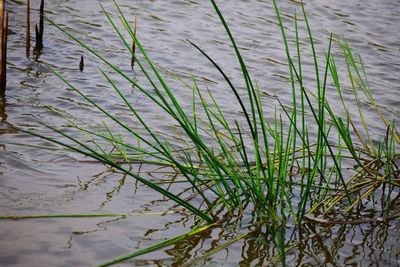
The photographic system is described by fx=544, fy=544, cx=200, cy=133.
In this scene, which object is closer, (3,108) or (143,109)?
(3,108)

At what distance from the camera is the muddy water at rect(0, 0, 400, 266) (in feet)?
7.98

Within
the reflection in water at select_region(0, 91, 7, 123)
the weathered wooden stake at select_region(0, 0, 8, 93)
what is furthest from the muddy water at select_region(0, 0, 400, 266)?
the weathered wooden stake at select_region(0, 0, 8, 93)

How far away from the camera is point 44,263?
2.21m

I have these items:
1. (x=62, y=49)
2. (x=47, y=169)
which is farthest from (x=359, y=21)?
(x=47, y=169)

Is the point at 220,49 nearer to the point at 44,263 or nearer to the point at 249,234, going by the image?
the point at 249,234

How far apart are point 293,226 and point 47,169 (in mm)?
1446

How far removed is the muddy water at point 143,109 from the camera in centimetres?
243

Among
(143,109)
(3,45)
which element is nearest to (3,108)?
(3,45)

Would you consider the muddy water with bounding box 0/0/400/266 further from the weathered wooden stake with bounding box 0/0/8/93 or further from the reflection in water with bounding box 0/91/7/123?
the weathered wooden stake with bounding box 0/0/8/93

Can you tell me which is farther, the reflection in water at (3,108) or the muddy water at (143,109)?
the reflection in water at (3,108)

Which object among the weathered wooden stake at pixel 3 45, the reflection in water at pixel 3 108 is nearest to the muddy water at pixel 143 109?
the reflection in water at pixel 3 108

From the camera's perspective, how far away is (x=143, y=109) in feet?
14.0

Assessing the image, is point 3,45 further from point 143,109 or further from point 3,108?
point 143,109

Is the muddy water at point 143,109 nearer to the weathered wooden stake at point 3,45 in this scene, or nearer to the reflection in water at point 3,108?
the reflection in water at point 3,108
